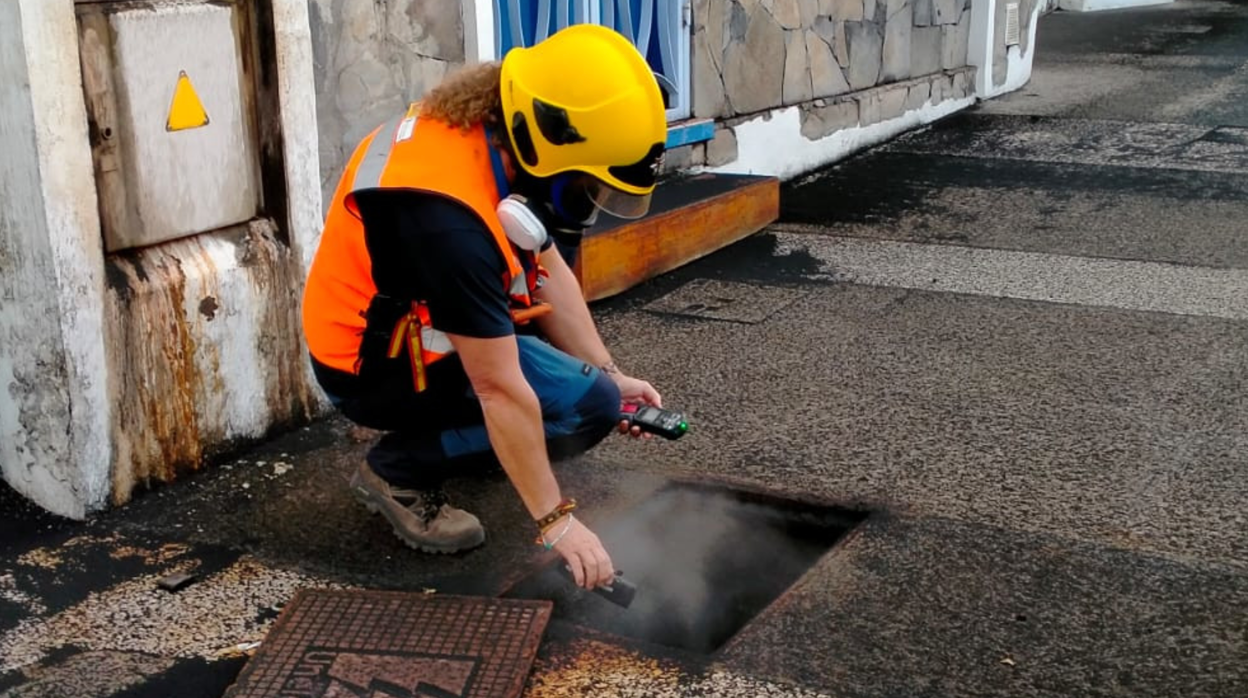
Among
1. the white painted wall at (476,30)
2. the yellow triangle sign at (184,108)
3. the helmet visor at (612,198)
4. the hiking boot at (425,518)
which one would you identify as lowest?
the hiking boot at (425,518)

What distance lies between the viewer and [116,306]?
3.60 metres

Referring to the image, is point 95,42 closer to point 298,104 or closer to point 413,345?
point 298,104

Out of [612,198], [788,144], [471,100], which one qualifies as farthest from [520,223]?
[788,144]

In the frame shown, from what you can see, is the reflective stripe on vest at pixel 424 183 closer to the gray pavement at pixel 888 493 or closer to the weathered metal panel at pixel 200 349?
the gray pavement at pixel 888 493

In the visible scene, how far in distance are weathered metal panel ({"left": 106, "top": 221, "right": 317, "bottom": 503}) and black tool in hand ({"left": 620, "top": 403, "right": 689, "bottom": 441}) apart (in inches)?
51.3

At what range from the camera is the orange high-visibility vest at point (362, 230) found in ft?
9.26

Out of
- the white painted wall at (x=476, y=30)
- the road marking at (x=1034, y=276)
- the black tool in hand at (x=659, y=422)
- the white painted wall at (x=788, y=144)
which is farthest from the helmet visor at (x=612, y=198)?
the white painted wall at (x=788, y=144)

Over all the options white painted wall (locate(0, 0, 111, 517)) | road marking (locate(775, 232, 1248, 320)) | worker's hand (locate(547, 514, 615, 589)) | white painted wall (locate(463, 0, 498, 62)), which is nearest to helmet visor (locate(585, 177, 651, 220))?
worker's hand (locate(547, 514, 615, 589))

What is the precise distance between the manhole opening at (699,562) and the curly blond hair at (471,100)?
1.12 meters

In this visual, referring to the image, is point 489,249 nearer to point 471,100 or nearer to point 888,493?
point 471,100

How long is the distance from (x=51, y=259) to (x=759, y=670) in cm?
197

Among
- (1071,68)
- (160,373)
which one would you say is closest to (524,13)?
(160,373)

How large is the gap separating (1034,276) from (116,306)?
12.5 ft

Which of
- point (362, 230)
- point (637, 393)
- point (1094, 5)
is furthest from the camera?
point (1094, 5)
